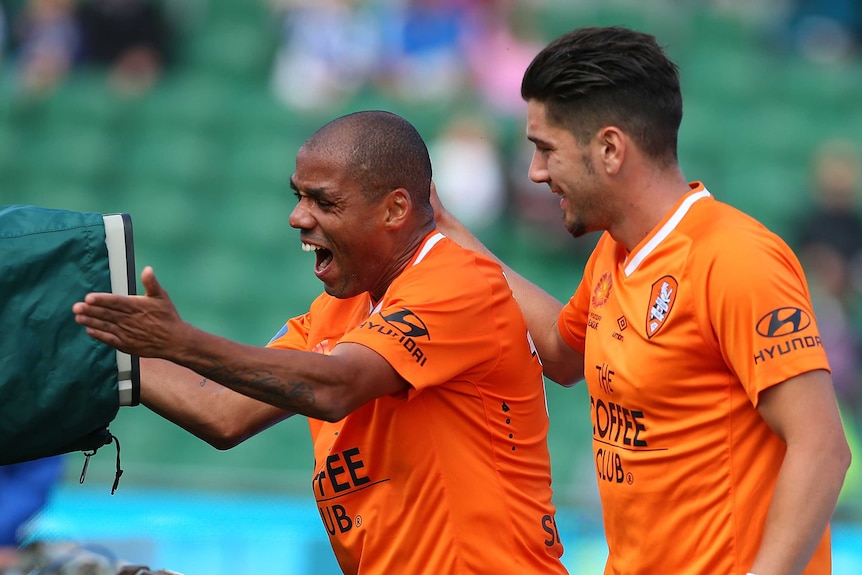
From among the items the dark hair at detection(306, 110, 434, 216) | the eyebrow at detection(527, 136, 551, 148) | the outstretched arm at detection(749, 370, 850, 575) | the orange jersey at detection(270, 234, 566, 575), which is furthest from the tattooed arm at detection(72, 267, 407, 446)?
the outstretched arm at detection(749, 370, 850, 575)

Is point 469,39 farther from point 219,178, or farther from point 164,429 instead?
point 164,429

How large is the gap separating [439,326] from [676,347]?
60 centimetres

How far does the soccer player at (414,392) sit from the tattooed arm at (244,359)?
6 cm

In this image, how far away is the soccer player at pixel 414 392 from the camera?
10.7ft

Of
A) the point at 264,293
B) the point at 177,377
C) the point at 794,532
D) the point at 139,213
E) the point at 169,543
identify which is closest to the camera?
the point at 794,532

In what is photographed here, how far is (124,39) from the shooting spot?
11.2 metres

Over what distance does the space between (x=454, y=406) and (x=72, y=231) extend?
1.08m

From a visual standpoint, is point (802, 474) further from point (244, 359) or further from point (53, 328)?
point (53, 328)

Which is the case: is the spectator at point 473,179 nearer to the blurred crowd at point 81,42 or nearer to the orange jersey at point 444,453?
the blurred crowd at point 81,42

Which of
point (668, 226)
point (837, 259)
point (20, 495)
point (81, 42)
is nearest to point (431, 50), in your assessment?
point (81, 42)

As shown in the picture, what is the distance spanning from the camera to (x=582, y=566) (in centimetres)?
577

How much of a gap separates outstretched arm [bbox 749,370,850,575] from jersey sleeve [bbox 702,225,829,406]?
0.16ft

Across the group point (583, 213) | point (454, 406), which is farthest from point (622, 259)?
point (454, 406)

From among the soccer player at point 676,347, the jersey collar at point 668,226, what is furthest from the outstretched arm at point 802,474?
the jersey collar at point 668,226
